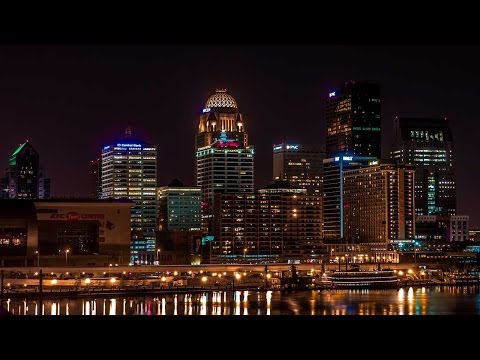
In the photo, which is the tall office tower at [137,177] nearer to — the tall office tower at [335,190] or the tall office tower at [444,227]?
the tall office tower at [335,190]

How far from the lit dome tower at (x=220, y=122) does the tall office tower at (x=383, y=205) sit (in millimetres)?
8505

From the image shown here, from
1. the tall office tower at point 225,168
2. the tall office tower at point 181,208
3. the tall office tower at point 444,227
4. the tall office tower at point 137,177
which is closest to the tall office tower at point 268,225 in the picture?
the tall office tower at point 181,208

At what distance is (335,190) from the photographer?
190 feet

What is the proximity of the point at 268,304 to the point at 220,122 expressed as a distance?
35268mm

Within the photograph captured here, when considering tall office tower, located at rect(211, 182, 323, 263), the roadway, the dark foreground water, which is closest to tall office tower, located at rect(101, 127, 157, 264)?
tall office tower, located at rect(211, 182, 323, 263)

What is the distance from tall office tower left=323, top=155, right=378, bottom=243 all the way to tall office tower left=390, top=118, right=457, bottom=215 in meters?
3.34

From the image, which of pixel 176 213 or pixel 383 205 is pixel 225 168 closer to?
pixel 176 213

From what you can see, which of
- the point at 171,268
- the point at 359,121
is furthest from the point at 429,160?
the point at 171,268

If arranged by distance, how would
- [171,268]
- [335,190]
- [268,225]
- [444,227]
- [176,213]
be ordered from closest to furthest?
[171,268]
[268,225]
[176,213]
[444,227]
[335,190]

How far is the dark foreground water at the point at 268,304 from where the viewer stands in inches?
814
